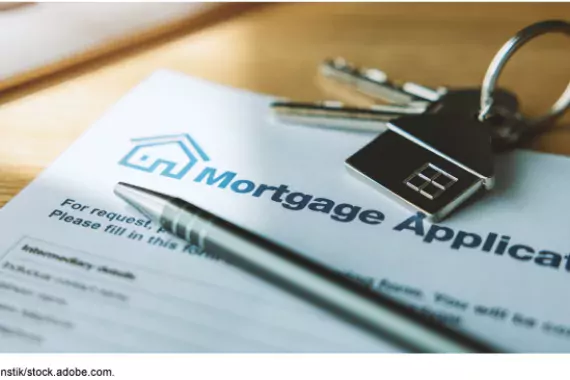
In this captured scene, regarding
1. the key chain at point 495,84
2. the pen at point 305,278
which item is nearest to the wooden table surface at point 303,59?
the key chain at point 495,84

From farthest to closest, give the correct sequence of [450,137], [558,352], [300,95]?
[300,95] < [450,137] < [558,352]

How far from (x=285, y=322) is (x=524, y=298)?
145 millimetres

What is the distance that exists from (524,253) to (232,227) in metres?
0.19

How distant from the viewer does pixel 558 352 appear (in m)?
0.36

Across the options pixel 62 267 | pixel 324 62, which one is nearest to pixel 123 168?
pixel 62 267

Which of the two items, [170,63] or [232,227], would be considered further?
[170,63]

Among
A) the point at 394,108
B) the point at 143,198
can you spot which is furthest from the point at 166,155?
the point at 394,108

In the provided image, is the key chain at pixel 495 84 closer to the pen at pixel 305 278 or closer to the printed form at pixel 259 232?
the printed form at pixel 259 232

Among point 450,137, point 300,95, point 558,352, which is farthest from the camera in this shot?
point 300,95

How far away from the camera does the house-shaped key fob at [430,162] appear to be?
45 centimetres

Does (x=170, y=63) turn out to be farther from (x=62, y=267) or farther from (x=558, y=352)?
(x=558, y=352)

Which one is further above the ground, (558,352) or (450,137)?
(450,137)
